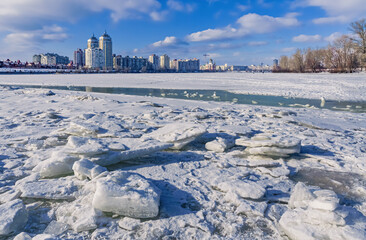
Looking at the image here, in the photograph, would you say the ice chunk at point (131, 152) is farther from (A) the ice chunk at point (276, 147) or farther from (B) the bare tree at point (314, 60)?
(B) the bare tree at point (314, 60)

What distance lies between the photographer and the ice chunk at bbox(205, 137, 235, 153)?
371 centimetres

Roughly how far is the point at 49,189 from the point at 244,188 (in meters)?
1.87

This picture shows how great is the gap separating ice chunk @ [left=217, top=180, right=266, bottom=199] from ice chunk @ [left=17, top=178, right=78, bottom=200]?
1.45m

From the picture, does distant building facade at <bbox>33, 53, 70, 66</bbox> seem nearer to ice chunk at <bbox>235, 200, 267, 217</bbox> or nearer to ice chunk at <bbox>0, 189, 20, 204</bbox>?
ice chunk at <bbox>0, 189, 20, 204</bbox>

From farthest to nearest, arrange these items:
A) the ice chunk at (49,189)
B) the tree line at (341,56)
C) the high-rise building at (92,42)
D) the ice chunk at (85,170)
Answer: the high-rise building at (92,42) < the tree line at (341,56) < the ice chunk at (85,170) < the ice chunk at (49,189)

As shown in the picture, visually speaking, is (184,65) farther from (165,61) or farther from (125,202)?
(125,202)

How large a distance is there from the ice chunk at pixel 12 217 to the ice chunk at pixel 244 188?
1.73 meters

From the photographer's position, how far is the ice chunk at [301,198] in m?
2.10

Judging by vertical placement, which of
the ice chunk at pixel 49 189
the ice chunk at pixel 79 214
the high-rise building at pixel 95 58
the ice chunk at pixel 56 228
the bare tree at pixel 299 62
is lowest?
the ice chunk at pixel 56 228

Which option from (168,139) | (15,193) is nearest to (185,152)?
(168,139)

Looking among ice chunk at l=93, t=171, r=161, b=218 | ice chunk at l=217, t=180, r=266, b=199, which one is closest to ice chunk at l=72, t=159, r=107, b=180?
ice chunk at l=93, t=171, r=161, b=218

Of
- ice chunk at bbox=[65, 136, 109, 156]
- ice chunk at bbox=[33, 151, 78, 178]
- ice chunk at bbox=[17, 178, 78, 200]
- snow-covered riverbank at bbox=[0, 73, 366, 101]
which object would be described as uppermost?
snow-covered riverbank at bbox=[0, 73, 366, 101]

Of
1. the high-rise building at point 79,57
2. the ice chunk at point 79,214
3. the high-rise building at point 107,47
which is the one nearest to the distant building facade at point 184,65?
the high-rise building at point 107,47

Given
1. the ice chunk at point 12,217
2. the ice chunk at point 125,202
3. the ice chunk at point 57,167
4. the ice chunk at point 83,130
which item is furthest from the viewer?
the ice chunk at point 83,130
